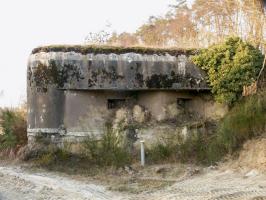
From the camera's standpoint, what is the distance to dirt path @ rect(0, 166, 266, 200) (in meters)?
9.46

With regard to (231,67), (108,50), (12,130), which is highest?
(108,50)

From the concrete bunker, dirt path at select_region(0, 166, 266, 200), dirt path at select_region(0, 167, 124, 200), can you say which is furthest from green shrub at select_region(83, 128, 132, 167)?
dirt path at select_region(0, 166, 266, 200)

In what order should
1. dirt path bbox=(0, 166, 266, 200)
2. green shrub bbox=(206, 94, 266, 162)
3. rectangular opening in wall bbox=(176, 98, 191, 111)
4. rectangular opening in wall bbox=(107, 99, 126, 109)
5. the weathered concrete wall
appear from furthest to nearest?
rectangular opening in wall bbox=(107, 99, 126, 109) → rectangular opening in wall bbox=(176, 98, 191, 111) → the weathered concrete wall → green shrub bbox=(206, 94, 266, 162) → dirt path bbox=(0, 166, 266, 200)

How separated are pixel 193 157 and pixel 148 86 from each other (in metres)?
2.39

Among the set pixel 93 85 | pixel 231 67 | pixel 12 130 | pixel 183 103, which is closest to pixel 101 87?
pixel 93 85

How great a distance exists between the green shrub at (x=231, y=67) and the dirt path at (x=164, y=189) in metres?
2.85

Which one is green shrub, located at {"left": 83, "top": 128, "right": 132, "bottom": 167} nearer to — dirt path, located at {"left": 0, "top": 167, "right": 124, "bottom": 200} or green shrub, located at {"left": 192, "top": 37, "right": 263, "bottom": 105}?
dirt path, located at {"left": 0, "top": 167, "right": 124, "bottom": 200}

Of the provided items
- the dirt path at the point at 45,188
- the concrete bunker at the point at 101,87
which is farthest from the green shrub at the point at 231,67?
the dirt path at the point at 45,188

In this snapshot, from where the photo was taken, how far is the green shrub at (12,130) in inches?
646

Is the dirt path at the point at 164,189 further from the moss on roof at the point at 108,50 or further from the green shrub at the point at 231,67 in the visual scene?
the moss on roof at the point at 108,50

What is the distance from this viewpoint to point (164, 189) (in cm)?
1073

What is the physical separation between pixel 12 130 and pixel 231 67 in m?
7.03

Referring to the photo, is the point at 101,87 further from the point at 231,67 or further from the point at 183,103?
the point at 231,67

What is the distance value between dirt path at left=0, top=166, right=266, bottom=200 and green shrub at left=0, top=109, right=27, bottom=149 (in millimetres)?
3955
